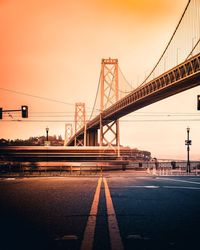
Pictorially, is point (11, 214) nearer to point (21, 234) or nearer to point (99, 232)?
point (21, 234)

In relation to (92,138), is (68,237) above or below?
below

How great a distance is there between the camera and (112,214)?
6.71m

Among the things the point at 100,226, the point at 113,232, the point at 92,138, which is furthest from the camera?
the point at 92,138

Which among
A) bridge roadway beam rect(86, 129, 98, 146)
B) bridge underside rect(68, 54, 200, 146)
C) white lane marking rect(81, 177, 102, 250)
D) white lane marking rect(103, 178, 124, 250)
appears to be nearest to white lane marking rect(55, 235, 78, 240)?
white lane marking rect(81, 177, 102, 250)

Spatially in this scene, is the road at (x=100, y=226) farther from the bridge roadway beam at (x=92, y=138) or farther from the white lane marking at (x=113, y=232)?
the bridge roadway beam at (x=92, y=138)

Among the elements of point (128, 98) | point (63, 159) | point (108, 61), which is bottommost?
point (63, 159)

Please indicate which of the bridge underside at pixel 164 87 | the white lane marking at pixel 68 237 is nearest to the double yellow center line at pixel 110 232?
the white lane marking at pixel 68 237

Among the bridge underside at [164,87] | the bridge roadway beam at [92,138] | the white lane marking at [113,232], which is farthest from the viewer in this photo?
the bridge roadway beam at [92,138]

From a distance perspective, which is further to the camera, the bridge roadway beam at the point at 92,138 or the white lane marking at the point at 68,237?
the bridge roadway beam at the point at 92,138

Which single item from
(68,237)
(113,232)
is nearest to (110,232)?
(113,232)

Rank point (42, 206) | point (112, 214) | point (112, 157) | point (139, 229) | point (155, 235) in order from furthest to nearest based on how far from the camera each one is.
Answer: point (112, 157) → point (42, 206) → point (112, 214) → point (139, 229) → point (155, 235)

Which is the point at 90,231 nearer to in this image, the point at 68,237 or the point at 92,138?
the point at 68,237

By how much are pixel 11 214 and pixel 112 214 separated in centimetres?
199

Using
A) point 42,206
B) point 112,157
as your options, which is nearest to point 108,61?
point 112,157
